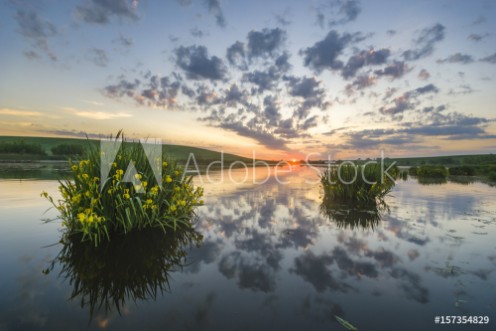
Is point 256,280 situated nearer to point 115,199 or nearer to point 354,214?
point 115,199

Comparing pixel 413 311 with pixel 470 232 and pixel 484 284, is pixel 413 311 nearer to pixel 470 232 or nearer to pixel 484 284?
pixel 484 284

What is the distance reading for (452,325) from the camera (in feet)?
10.1

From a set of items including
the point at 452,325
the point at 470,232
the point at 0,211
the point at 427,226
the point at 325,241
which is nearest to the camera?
the point at 452,325

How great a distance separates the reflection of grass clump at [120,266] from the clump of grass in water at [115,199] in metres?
0.28

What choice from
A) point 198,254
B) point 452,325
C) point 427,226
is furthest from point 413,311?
point 427,226

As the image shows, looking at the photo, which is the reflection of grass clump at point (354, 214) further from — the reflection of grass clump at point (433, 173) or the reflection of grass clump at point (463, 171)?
the reflection of grass clump at point (463, 171)

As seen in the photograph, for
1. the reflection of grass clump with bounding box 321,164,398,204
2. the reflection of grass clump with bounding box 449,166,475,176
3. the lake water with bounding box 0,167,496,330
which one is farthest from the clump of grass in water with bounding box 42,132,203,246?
the reflection of grass clump with bounding box 449,166,475,176

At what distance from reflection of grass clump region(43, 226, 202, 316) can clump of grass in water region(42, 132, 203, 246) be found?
0.93ft

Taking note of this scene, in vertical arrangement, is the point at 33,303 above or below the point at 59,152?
below

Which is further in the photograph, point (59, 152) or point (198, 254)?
point (59, 152)

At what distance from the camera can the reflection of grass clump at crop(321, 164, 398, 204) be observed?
12320 mm

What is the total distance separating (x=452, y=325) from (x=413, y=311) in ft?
1.34

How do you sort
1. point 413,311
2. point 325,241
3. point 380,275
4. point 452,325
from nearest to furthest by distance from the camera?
point 452,325 < point 413,311 < point 380,275 < point 325,241

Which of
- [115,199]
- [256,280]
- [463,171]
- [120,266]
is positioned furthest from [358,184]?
[463,171]
